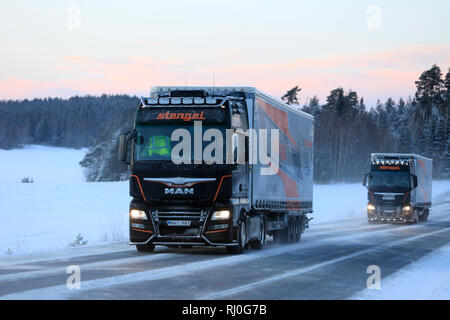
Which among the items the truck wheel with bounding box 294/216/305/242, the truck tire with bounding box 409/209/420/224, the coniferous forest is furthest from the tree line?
the truck wheel with bounding box 294/216/305/242

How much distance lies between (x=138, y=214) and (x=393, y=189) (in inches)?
962

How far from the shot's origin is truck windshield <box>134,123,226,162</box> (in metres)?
17.2

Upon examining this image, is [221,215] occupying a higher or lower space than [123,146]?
lower

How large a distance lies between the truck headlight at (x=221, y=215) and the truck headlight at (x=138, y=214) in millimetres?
1612

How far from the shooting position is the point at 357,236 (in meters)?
27.2

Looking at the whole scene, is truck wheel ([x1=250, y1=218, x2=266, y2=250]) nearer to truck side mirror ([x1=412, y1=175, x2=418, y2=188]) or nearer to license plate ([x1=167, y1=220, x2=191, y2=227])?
license plate ([x1=167, y1=220, x2=191, y2=227])

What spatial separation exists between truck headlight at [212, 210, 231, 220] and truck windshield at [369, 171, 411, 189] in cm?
2393

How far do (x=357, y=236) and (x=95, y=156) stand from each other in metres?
74.0

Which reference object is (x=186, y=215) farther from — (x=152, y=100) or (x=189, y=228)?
(x=152, y=100)

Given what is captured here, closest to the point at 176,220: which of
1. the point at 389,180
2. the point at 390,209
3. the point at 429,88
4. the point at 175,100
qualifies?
the point at 175,100

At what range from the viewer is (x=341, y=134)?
116 meters

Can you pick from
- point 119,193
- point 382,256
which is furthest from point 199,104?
point 119,193
